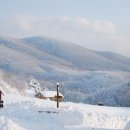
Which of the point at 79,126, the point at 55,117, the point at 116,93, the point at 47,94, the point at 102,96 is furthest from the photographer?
the point at 102,96

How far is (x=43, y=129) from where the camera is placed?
26656mm

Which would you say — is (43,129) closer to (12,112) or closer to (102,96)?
(12,112)

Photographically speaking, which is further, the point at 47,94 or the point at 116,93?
the point at 116,93

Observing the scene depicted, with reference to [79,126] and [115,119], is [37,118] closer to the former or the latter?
[79,126]

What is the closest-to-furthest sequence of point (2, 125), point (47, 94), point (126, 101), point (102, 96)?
point (2, 125), point (47, 94), point (126, 101), point (102, 96)

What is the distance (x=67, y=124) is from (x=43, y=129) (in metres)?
3.25

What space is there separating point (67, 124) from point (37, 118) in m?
2.05

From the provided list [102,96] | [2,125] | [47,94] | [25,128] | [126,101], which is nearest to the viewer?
[2,125]

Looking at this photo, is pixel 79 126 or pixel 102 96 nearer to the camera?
pixel 79 126

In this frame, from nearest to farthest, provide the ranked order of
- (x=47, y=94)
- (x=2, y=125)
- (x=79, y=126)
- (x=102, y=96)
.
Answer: (x=2, y=125) → (x=79, y=126) → (x=47, y=94) → (x=102, y=96)

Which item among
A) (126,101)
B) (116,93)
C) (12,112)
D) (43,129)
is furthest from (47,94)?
(43,129)

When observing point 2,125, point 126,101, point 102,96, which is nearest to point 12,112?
point 2,125

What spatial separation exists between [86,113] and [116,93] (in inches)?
3601

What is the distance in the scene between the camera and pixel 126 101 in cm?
11006
